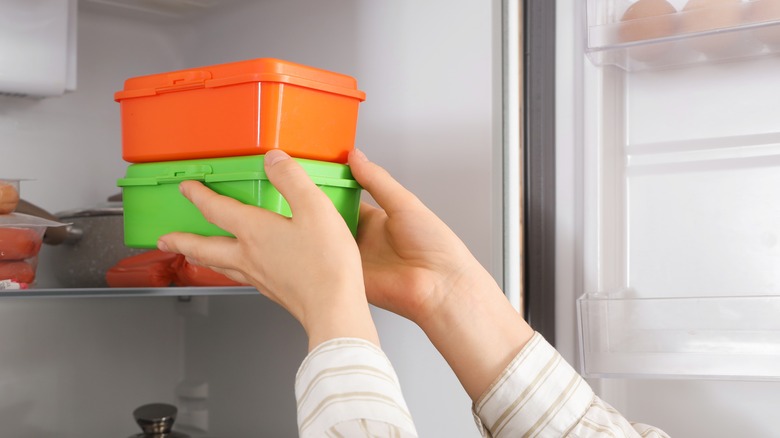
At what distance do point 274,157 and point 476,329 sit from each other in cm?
31

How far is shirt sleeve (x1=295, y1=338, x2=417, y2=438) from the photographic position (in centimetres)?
61

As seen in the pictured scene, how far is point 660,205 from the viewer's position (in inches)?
38.2

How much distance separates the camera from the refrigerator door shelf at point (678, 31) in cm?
82

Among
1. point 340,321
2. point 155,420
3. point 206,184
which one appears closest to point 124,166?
point 155,420

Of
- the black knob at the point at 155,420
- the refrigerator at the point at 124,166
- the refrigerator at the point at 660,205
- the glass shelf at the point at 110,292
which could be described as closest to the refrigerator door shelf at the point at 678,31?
the refrigerator at the point at 660,205

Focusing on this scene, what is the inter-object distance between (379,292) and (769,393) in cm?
48

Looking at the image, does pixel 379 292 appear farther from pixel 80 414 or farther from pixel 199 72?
pixel 80 414

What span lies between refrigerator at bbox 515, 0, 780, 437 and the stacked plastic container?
0.30m

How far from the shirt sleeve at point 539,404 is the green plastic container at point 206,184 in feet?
0.80

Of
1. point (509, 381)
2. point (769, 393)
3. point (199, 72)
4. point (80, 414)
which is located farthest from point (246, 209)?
point (80, 414)

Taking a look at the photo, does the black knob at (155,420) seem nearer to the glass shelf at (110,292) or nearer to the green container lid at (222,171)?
the glass shelf at (110,292)

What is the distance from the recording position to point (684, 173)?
3.13 feet

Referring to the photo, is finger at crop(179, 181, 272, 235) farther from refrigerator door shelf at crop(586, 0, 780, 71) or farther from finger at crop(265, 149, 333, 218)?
refrigerator door shelf at crop(586, 0, 780, 71)

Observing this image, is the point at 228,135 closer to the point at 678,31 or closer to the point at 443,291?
the point at 443,291
